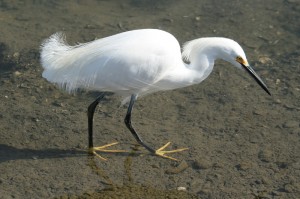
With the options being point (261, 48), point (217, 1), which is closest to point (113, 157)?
point (261, 48)

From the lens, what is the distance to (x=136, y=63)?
14.9ft

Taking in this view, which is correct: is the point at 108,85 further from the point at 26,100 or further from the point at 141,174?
the point at 26,100

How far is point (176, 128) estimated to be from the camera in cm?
535

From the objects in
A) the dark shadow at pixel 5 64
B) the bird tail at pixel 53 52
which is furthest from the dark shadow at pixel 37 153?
the dark shadow at pixel 5 64

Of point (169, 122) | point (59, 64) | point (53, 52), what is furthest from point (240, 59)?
point (53, 52)

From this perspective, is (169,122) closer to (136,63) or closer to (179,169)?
(179,169)

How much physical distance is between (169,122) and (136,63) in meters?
1.08

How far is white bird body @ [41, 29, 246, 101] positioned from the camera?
179 inches

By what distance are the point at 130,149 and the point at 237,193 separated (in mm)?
1106

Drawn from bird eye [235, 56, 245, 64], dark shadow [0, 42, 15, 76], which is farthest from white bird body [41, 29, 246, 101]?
dark shadow [0, 42, 15, 76]

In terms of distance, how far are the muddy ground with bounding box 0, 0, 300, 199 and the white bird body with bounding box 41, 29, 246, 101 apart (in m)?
0.65

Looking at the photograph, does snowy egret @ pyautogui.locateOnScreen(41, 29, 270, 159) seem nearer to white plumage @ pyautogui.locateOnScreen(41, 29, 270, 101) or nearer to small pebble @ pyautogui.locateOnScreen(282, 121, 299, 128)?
white plumage @ pyautogui.locateOnScreen(41, 29, 270, 101)

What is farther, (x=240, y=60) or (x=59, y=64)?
(x=59, y=64)

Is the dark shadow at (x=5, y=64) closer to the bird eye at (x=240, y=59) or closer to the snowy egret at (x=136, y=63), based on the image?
the snowy egret at (x=136, y=63)
